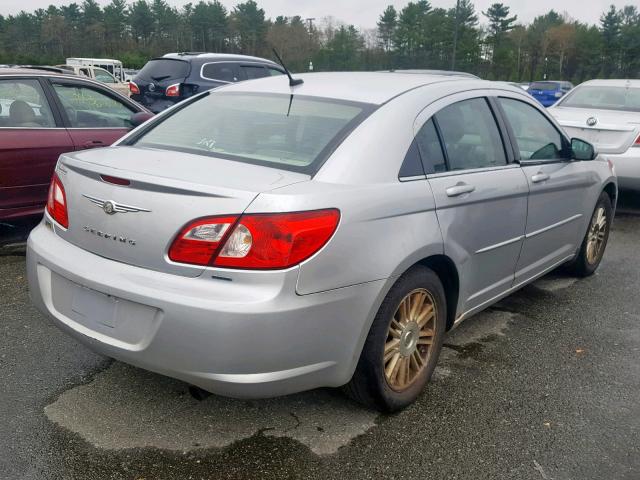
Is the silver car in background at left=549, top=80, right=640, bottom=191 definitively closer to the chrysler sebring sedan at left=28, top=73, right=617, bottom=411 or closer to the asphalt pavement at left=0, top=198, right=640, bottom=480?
the asphalt pavement at left=0, top=198, right=640, bottom=480

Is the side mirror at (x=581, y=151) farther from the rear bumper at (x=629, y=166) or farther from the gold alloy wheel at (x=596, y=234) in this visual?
the rear bumper at (x=629, y=166)

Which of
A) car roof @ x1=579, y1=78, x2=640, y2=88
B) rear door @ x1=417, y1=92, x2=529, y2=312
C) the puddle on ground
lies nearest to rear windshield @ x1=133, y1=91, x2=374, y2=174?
rear door @ x1=417, y1=92, x2=529, y2=312

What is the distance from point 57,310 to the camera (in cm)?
276

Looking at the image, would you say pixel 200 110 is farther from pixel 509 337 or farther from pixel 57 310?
pixel 509 337

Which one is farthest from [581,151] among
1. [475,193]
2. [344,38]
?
[344,38]

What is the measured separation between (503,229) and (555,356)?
84cm

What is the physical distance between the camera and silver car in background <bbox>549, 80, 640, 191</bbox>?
23.7 feet

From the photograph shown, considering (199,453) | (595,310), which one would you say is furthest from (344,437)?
(595,310)

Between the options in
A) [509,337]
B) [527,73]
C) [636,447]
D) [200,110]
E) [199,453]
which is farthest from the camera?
[527,73]

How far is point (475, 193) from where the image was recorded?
10.6 ft

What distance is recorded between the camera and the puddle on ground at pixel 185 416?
271 cm

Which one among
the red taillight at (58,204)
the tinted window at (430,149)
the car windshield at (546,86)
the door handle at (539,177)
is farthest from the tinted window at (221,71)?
the car windshield at (546,86)

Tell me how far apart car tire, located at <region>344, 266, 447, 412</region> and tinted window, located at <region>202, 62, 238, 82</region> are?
8.92 m

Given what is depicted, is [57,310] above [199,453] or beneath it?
above
